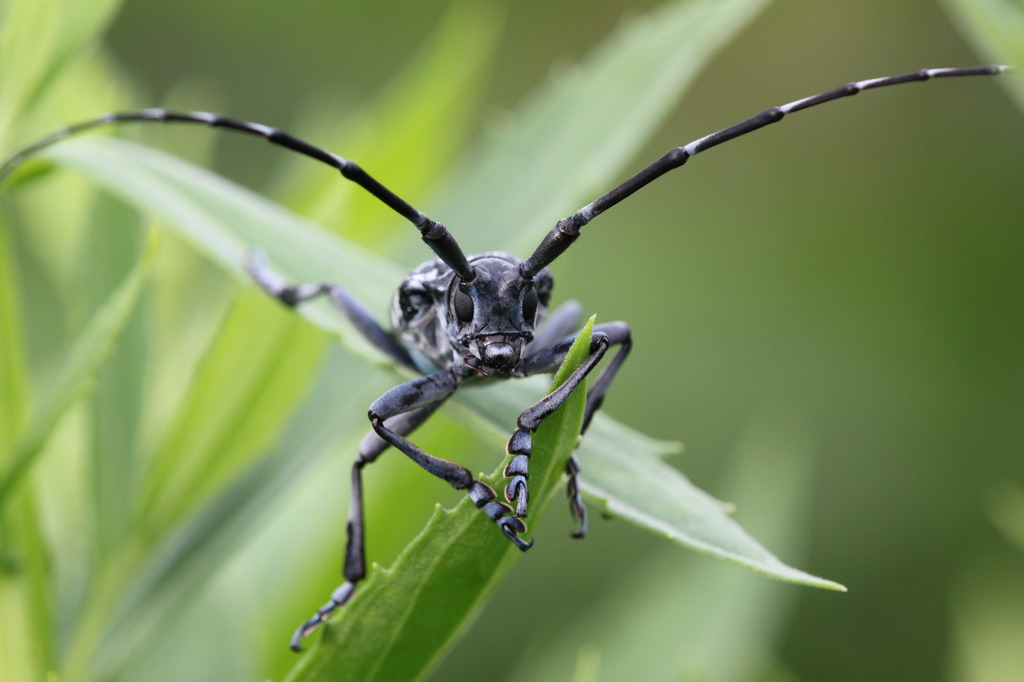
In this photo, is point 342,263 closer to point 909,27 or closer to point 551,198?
point 551,198

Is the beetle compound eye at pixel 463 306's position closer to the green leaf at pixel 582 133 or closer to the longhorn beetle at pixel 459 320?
the longhorn beetle at pixel 459 320

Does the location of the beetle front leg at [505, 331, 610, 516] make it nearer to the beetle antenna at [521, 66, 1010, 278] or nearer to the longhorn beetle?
the longhorn beetle

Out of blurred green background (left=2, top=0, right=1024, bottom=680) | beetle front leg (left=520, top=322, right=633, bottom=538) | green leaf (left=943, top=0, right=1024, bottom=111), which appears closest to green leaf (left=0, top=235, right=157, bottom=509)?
beetle front leg (left=520, top=322, right=633, bottom=538)

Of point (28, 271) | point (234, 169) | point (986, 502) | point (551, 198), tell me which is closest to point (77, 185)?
point (551, 198)

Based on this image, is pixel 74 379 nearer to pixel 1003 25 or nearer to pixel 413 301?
pixel 413 301

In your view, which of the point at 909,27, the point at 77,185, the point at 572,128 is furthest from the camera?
the point at 909,27

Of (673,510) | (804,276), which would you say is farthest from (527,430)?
(804,276)
